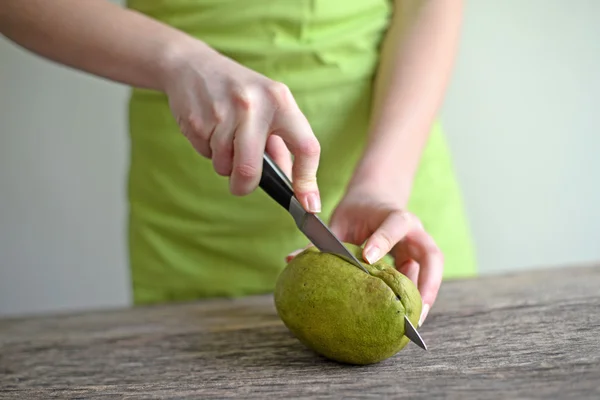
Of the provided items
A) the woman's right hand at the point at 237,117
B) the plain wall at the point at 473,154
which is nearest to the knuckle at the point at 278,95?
the woman's right hand at the point at 237,117

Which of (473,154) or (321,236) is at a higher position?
(321,236)

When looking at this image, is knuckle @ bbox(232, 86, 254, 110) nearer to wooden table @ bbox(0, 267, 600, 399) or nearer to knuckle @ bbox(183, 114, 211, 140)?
knuckle @ bbox(183, 114, 211, 140)

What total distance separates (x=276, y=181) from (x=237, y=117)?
3.8 inches

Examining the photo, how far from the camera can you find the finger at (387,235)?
70 cm

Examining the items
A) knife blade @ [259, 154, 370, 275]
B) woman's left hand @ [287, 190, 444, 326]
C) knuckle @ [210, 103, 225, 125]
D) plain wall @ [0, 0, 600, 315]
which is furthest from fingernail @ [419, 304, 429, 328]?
plain wall @ [0, 0, 600, 315]

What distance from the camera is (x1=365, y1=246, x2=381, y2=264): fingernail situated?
0.69 metres

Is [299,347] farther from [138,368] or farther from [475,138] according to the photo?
[475,138]

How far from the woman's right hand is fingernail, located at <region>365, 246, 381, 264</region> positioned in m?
0.08

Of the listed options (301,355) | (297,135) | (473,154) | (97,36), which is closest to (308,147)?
(297,135)

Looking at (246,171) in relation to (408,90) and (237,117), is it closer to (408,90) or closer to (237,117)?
(237,117)

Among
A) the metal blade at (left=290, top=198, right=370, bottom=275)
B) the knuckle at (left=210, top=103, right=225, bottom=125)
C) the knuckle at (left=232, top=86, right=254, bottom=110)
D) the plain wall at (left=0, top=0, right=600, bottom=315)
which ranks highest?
the knuckle at (left=232, top=86, right=254, bottom=110)

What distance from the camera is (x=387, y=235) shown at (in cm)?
73

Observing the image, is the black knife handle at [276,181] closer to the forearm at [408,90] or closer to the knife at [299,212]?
the knife at [299,212]

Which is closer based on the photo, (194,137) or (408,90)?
(194,137)
